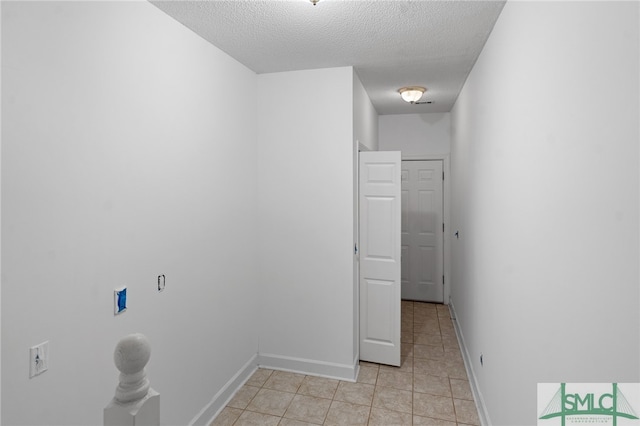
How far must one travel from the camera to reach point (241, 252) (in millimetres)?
3078

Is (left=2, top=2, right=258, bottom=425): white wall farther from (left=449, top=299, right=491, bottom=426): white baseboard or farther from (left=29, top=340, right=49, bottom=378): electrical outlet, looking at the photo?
(left=449, top=299, right=491, bottom=426): white baseboard

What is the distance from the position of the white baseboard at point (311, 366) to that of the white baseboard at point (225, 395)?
0.41 ft

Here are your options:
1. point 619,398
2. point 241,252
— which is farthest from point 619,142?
point 241,252

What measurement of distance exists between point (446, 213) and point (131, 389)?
17.0ft

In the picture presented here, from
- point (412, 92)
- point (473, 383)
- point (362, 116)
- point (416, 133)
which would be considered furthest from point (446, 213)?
point (473, 383)

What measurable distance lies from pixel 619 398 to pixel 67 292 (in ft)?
6.36

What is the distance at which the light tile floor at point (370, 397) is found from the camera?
262 cm

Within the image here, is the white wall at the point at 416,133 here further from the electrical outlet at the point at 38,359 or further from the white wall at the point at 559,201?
the electrical outlet at the point at 38,359

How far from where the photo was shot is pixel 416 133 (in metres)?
5.37

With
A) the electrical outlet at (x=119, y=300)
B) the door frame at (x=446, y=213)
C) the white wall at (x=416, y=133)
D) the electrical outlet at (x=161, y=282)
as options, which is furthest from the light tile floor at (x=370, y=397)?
the white wall at (x=416, y=133)

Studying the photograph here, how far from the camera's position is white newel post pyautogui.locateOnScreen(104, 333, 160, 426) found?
0.58m

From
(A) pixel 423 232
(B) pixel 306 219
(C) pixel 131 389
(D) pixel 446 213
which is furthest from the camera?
(A) pixel 423 232

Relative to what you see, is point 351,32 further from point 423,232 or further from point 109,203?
point 423,232

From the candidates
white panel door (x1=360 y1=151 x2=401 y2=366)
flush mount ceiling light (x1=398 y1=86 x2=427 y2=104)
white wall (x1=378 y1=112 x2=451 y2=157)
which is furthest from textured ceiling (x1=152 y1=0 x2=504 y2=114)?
white wall (x1=378 y1=112 x2=451 y2=157)
